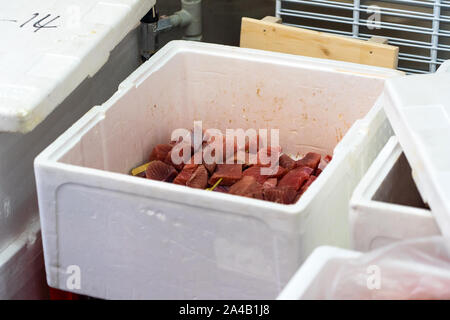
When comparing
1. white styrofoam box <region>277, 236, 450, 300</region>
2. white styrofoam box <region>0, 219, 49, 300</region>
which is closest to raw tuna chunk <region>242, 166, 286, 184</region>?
white styrofoam box <region>0, 219, 49, 300</region>

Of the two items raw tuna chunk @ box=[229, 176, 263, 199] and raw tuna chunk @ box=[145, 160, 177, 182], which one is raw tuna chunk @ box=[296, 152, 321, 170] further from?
raw tuna chunk @ box=[145, 160, 177, 182]

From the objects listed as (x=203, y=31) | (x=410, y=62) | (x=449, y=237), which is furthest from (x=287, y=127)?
(x=449, y=237)

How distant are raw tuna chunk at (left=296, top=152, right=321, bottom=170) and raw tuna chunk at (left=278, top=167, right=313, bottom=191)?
3 centimetres

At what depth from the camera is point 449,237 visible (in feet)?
3.34

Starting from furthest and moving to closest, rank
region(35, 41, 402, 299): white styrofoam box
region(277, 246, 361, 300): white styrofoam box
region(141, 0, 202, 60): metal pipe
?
region(141, 0, 202, 60): metal pipe
region(35, 41, 402, 299): white styrofoam box
region(277, 246, 361, 300): white styrofoam box

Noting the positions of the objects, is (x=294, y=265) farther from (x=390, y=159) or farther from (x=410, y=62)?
(x=410, y=62)

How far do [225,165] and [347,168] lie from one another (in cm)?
37

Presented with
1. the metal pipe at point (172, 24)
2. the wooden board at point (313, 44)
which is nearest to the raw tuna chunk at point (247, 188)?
the wooden board at point (313, 44)

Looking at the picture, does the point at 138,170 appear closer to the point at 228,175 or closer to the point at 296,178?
the point at 228,175

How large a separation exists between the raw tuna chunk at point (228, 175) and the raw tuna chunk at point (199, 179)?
0.07ft

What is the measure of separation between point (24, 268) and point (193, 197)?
466 millimetres

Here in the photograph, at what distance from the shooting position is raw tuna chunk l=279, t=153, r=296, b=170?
1653 millimetres

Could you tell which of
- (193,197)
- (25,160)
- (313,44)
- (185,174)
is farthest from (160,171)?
(313,44)

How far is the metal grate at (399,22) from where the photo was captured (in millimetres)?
1734
